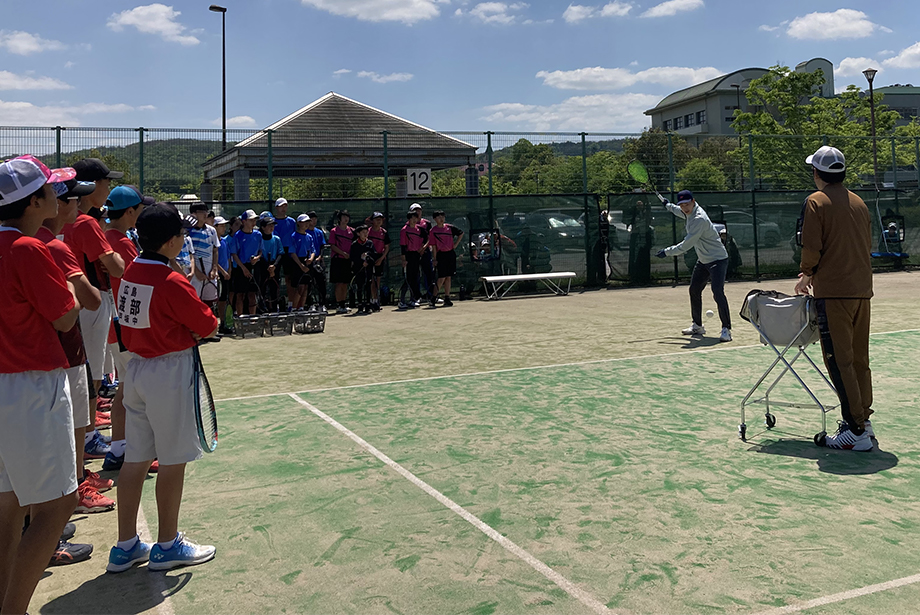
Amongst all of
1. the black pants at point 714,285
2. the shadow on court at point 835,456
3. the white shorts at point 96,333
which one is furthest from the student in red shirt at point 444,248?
the shadow on court at point 835,456

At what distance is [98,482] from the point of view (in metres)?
5.13

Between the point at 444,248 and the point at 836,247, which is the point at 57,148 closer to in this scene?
the point at 444,248

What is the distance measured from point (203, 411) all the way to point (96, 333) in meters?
2.09

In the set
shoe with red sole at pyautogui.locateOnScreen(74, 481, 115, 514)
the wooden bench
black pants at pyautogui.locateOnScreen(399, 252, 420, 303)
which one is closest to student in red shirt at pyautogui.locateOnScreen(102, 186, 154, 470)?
shoe with red sole at pyautogui.locateOnScreen(74, 481, 115, 514)

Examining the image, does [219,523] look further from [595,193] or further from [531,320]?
A: [595,193]

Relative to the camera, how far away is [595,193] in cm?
2044

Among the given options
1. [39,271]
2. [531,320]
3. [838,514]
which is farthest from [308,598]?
[531,320]

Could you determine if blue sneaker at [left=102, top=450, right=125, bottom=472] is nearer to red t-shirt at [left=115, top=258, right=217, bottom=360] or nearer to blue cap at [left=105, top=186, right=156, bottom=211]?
blue cap at [left=105, top=186, right=156, bottom=211]

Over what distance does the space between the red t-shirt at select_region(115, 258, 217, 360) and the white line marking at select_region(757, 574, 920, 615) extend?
2.93 m

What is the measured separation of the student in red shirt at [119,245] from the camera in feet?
16.4

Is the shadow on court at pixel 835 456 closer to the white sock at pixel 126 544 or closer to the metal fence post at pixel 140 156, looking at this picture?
the white sock at pixel 126 544

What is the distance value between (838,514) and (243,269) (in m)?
11.5

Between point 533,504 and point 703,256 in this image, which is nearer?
point 533,504

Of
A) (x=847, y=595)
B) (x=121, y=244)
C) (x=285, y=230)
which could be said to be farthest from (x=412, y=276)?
(x=847, y=595)
